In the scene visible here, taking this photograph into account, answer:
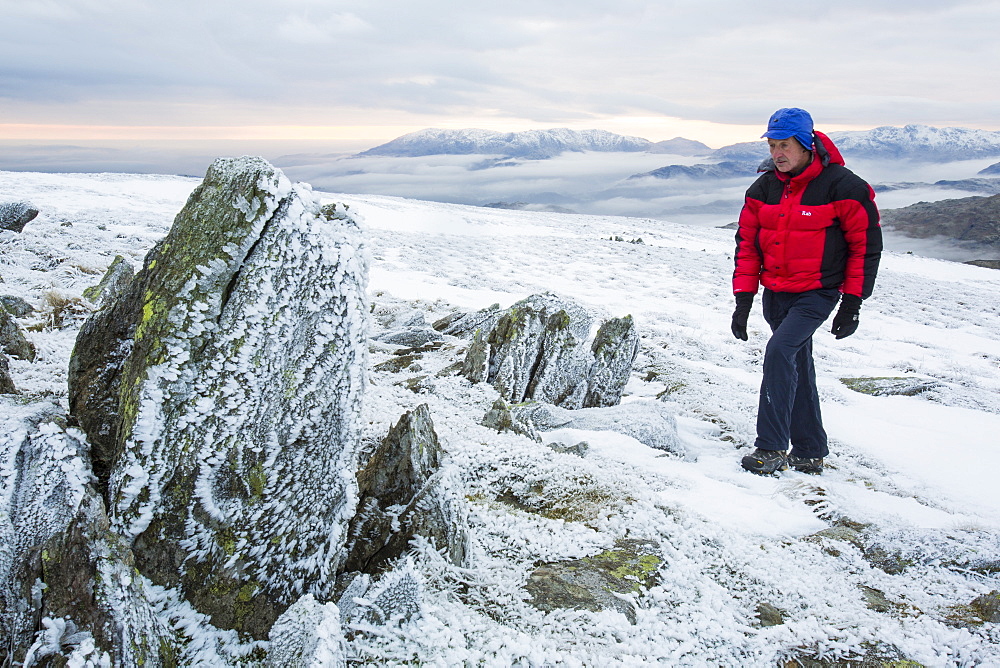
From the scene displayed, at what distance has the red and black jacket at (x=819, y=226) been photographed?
6.11 m

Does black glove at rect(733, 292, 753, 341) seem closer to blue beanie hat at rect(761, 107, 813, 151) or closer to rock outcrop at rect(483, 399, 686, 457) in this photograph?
rock outcrop at rect(483, 399, 686, 457)

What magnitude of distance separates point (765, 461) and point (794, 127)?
3.84 metres

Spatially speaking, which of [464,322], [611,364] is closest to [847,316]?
[611,364]

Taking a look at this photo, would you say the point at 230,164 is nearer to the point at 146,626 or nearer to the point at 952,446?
the point at 146,626

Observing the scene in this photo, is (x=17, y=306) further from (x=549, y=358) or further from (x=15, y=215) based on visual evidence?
(x=15, y=215)

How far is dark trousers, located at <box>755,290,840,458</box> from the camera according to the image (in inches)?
256

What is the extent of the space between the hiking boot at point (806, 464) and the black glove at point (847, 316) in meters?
1.63

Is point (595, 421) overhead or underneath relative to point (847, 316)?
underneath

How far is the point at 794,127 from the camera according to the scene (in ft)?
19.7

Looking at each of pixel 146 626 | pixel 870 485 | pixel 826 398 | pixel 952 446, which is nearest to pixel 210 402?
pixel 146 626

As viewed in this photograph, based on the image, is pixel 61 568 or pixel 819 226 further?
pixel 819 226

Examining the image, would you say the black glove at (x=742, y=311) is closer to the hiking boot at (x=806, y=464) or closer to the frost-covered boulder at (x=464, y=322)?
the hiking boot at (x=806, y=464)

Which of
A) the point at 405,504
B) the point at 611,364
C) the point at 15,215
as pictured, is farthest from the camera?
the point at 15,215

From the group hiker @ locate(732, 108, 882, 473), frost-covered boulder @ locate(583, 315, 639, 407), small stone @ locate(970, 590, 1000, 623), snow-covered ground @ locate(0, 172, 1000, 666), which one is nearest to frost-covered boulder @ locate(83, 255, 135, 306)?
snow-covered ground @ locate(0, 172, 1000, 666)
